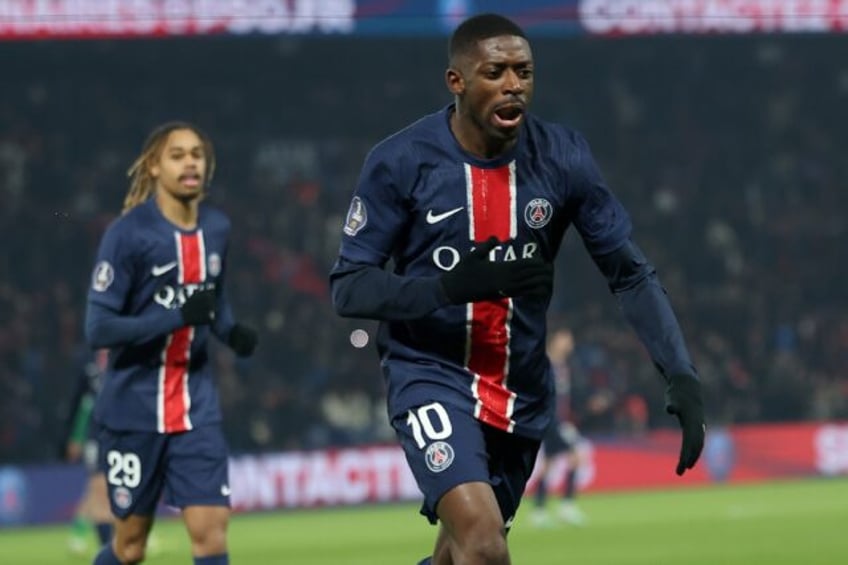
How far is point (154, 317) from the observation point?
8.13m

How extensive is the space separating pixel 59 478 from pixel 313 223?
6.84 meters

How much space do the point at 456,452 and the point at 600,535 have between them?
31.8 feet

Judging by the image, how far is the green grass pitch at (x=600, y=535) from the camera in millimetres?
13391

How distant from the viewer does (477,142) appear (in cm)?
619

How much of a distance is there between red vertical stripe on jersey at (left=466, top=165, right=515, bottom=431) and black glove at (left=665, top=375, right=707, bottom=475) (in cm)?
57

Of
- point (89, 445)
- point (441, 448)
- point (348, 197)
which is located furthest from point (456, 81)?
point (348, 197)

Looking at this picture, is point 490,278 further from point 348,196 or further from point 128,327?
point 348,196

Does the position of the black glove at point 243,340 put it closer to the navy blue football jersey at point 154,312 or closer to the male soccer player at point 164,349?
the male soccer player at point 164,349

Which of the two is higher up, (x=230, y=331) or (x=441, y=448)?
(x=230, y=331)

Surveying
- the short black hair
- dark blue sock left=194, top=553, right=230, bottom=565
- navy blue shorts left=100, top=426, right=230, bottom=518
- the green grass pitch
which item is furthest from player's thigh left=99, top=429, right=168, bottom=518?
the green grass pitch

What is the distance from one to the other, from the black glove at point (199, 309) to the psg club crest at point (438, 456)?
236 cm

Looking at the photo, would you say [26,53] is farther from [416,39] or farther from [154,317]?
[154,317]

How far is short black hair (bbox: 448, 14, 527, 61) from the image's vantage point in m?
6.04

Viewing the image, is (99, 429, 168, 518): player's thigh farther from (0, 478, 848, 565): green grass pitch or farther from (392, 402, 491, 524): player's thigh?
(0, 478, 848, 565): green grass pitch
